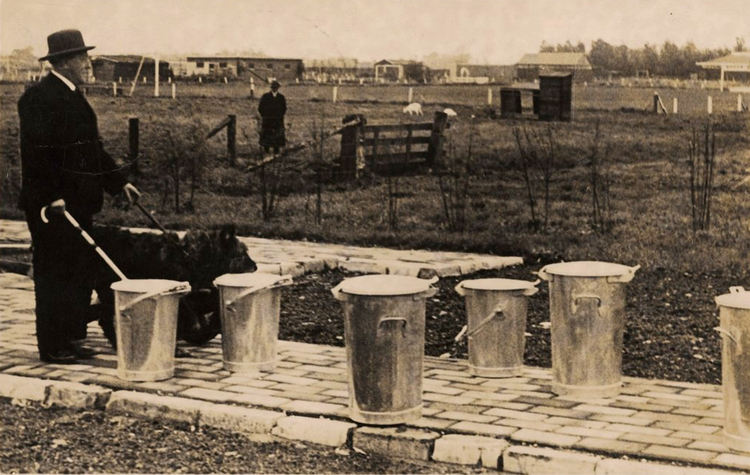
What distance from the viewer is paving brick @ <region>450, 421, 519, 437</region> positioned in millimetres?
5547

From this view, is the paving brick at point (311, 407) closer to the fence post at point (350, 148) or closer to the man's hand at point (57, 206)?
the man's hand at point (57, 206)

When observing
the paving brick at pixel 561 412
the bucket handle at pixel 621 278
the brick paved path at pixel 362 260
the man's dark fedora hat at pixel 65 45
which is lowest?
the paving brick at pixel 561 412

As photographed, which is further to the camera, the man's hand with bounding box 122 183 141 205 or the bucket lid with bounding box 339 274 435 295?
the man's hand with bounding box 122 183 141 205

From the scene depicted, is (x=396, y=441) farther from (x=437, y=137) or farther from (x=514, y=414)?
(x=437, y=137)

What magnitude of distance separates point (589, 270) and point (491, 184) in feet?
24.2

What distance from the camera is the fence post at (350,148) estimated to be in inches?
588

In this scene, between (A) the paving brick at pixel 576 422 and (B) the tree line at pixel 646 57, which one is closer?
(A) the paving brick at pixel 576 422

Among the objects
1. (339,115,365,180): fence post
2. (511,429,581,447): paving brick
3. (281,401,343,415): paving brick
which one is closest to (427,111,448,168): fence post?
(339,115,365,180): fence post

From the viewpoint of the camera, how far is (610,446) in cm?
530

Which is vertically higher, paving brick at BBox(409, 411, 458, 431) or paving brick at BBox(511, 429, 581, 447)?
paving brick at BBox(511, 429, 581, 447)

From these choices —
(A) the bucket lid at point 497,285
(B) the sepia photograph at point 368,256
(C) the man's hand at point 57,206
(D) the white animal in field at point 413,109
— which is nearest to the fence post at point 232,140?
(B) the sepia photograph at point 368,256

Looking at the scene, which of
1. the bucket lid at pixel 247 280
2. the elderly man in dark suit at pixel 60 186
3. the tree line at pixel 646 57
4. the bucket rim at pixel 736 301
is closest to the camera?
the bucket rim at pixel 736 301

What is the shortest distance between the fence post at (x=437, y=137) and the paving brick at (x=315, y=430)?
971cm

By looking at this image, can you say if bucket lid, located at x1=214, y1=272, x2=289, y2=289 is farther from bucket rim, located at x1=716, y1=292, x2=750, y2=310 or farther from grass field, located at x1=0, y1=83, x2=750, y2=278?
grass field, located at x1=0, y1=83, x2=750, y2=278
